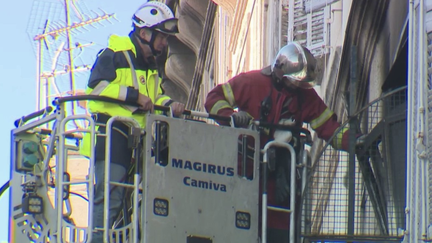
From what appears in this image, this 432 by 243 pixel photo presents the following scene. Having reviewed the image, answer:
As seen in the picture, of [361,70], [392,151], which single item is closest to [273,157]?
[392,151]

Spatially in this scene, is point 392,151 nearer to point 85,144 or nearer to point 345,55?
point 85,144

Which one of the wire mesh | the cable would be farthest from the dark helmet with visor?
the cable

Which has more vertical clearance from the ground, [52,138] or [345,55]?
[345,55]

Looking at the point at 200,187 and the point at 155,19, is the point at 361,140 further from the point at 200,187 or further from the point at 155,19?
the point at 155,19

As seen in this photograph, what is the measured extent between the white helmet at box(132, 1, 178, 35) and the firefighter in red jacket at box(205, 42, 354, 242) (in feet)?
2.23

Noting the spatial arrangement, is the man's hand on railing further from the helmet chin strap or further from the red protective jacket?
the helmet chin strap

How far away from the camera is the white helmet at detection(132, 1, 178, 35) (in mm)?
11452

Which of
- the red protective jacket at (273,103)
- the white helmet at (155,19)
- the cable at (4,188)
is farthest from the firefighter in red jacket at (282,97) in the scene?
the cable at (4,188)

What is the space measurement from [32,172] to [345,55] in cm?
552

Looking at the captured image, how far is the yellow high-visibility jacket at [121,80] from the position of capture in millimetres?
10844

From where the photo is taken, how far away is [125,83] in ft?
36.5

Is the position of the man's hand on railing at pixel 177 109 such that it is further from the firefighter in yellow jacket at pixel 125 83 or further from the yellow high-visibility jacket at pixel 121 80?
the yellow high-visibility jacket at pixel 121 80

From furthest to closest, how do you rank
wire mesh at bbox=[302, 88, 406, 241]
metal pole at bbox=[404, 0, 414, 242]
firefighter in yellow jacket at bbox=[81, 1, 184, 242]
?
1. firefighter in yellow jacket at bbox=[81, 1, 184, 242]
2. wire mesh at bbox=[302, 88, 406, 241]
3. metal pole at bbox=[404, 0, 414, 242]

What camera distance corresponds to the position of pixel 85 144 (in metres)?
10.8
